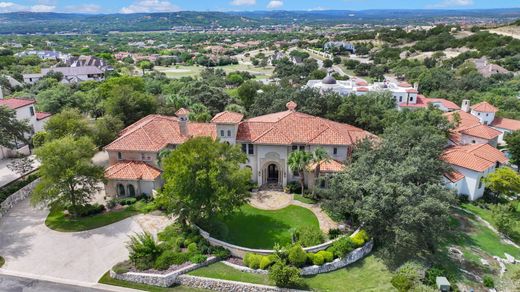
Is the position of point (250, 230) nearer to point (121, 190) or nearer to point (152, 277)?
point (152, 277)

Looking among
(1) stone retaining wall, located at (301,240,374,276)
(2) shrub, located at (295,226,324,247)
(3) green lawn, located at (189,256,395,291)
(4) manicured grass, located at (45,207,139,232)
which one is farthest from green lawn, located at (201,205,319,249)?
(4) manicured grass, located at (45,207,139,232)

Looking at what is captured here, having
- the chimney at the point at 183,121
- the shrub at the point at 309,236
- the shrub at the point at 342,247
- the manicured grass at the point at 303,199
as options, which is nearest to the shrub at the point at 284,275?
the shrub at the point at 309,236

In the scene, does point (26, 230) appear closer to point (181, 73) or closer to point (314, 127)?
point (314, 127)

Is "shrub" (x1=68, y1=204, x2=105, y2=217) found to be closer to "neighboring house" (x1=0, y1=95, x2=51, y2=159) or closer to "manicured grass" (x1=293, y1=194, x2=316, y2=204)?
"neighboring house" (x1=0, y1=95, x2=51, y2=159)

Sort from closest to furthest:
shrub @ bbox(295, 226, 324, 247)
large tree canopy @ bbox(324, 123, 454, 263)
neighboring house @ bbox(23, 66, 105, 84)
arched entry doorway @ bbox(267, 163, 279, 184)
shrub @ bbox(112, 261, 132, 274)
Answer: shrub @ bbox(112, 261, 132, 274), large tree canopy @ bbox(324, 123, 454, 263), shrub @ bbox(295, 226, 324, 247), arched entry doorway @ bbox(267, 163, 279, 184), neighboring house @ bbox(23, 66, 105, 84)

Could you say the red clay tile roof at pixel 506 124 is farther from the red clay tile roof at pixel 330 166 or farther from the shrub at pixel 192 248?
the shrub at pixel 192 248

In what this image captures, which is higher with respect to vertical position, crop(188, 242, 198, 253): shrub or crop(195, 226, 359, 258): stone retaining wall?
crop(188, 242, 198, 253): shrub
